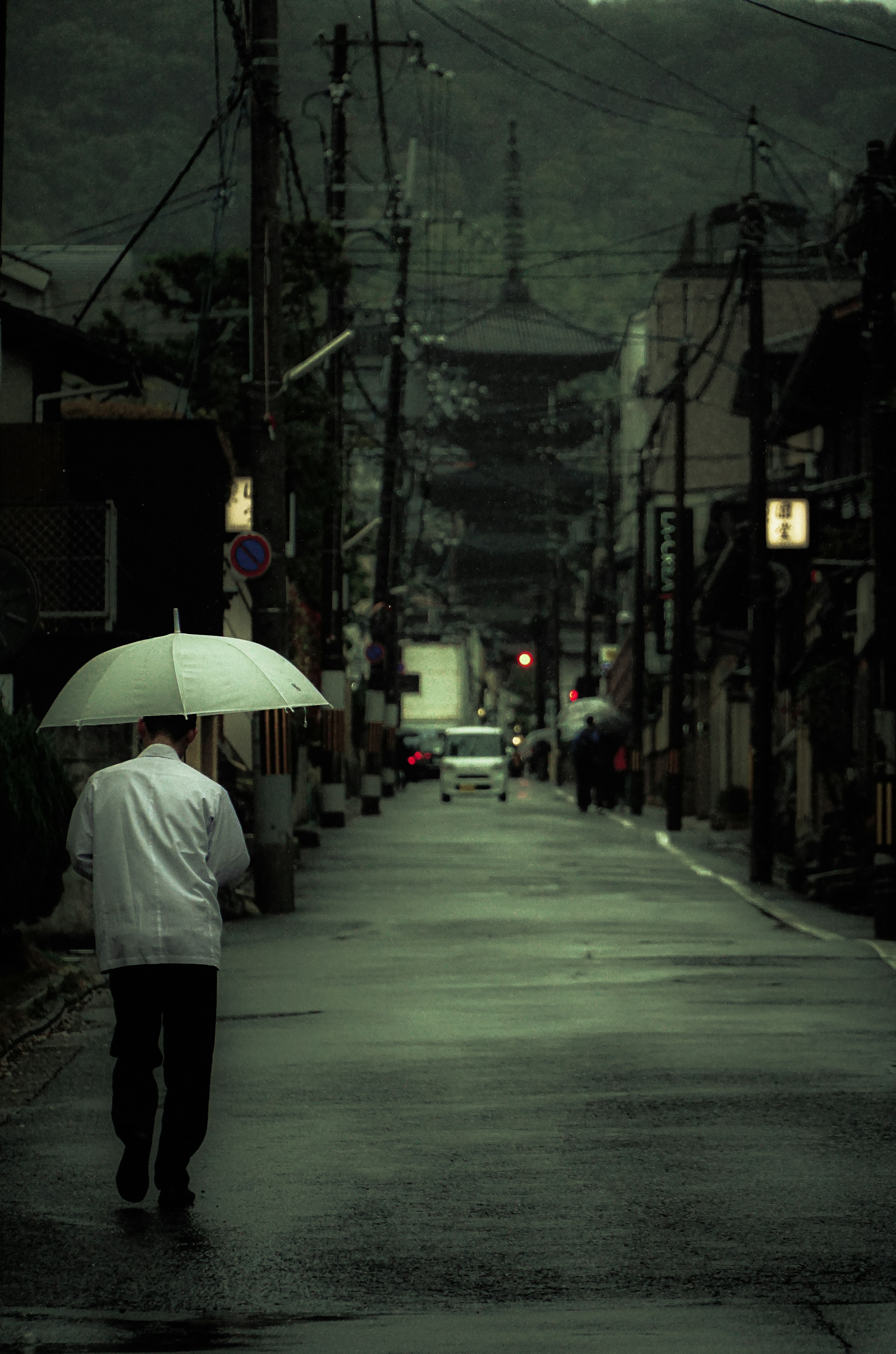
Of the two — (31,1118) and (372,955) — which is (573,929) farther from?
(31,1118)

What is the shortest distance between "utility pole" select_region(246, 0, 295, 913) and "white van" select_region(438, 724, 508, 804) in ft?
94.1

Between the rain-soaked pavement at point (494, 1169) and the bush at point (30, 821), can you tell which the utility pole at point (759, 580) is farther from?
the bush at point (30, 821)

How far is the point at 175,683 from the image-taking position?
767 cm

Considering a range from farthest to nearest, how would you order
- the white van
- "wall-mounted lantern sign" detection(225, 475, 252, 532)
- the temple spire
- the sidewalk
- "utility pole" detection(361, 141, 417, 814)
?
1. the temple spire
2. the white van
3. "utility pole" detection(361, 141, 417, 814)
4. "wall-mounted lantern sign" detection(225, 475, 252, 532)
5. the sidewalk

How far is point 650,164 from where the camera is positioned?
500 ft

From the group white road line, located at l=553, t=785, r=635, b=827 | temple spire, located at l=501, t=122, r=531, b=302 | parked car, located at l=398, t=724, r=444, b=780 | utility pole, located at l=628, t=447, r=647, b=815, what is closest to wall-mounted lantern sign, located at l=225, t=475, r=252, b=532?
white road line, located at l=553, t=785, r=635, b=827

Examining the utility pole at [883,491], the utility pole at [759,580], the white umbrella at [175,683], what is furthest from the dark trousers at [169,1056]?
the utility pole at [759,580]

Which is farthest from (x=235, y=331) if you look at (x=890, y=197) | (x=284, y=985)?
(x=284, y=985)

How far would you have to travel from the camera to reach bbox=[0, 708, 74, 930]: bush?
1234 centimetres

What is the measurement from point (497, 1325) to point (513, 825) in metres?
31.4

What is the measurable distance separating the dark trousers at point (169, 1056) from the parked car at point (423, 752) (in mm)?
63147

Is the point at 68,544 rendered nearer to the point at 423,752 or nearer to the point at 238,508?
the point at 238,508

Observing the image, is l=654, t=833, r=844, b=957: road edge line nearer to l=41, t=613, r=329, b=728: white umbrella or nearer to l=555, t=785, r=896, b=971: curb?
l=555, t=785, r=896, b=971: curb

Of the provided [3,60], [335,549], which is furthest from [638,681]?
[3,60]
